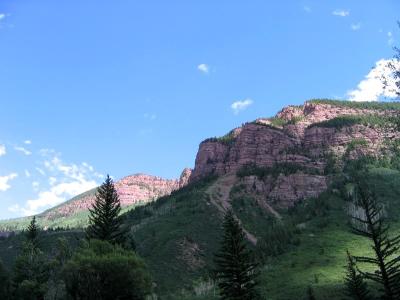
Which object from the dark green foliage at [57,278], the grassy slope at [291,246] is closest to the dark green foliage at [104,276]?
the dark green foliage at [57,278]

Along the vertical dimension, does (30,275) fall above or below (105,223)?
below

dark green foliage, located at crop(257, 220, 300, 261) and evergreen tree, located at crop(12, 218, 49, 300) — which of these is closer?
evergreen tree, located at crop(12, 218, 49, 300)

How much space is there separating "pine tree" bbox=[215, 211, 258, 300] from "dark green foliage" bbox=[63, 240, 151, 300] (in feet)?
44.1

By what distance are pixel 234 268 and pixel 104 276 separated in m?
17.2

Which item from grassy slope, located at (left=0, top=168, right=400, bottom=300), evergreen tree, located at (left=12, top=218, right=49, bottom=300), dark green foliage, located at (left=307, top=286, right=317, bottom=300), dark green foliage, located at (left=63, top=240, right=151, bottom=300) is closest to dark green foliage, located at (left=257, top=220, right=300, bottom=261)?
grassy slope, located at (left=0, top=168, right=400, bottom=300)

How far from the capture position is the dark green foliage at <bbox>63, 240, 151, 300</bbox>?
5291 cm

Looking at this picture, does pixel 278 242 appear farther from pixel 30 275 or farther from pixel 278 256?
pixel 30 275

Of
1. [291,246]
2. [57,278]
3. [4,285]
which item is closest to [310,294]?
[57,278]

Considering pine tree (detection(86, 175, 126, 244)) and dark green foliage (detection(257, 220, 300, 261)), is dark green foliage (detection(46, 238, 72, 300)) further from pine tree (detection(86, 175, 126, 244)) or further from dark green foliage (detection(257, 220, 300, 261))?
dark green foliage (detection(257, 220, 300, 261))

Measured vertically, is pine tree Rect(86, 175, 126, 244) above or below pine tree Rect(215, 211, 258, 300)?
above

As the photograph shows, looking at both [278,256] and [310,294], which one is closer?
[310,294]

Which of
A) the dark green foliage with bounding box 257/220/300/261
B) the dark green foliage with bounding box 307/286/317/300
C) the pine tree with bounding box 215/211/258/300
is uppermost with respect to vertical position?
the dark green foliage with bounding box 257/220/300/261

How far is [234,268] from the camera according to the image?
4519cm

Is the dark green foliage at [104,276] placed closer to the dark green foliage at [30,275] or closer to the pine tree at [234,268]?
the pine tree at [234,268]
